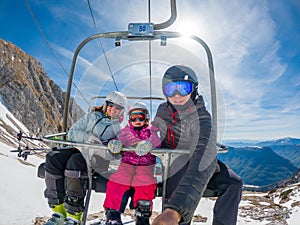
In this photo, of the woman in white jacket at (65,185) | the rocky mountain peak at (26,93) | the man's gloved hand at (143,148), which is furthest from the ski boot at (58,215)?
the rocky mountain peak at (26,93)

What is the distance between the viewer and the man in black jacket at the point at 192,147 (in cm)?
139

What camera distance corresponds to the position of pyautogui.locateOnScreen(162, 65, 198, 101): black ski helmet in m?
2.25

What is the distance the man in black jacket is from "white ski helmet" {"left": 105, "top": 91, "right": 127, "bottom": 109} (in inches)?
36.8

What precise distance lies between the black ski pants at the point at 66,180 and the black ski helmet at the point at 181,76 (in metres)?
1.06

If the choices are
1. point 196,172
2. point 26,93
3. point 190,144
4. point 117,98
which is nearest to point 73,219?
point 190,144

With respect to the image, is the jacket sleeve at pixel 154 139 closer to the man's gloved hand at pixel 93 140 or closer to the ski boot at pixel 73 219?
the man's gloved hand at pixel 93 140

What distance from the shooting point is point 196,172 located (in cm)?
136

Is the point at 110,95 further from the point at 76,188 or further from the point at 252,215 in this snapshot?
the point at 252,215

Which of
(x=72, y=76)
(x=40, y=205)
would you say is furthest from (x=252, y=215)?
(x=72, y=76)

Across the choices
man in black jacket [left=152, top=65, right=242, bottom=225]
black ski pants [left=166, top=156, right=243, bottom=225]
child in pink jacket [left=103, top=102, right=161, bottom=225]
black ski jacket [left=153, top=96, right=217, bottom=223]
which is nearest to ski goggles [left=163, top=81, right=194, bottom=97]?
man in black jacket [left=152, top=65, right=242, bottom=225]

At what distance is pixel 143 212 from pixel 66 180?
0.73 meters

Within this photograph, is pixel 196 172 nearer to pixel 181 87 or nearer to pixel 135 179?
pixel 181 87

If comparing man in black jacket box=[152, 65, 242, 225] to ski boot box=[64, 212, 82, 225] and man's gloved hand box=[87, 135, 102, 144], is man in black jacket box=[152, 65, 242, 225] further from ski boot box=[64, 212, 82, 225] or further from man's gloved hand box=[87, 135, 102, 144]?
ski boot box=[64, 212, 82, 225]

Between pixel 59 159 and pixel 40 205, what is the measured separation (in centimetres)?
424
